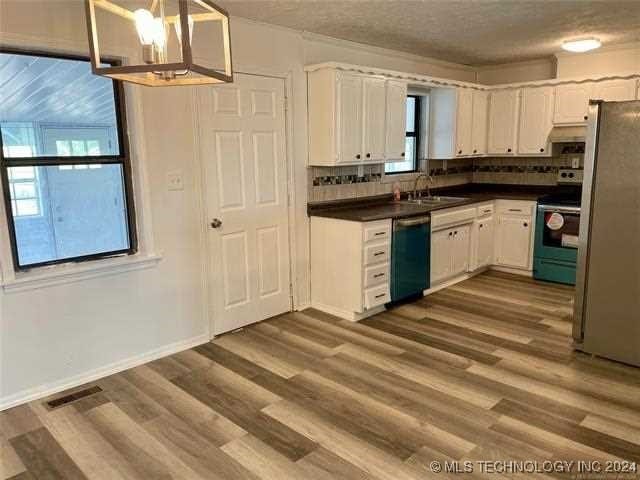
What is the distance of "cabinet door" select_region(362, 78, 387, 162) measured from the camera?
164 inches

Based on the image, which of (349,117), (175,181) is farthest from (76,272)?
(349,117)

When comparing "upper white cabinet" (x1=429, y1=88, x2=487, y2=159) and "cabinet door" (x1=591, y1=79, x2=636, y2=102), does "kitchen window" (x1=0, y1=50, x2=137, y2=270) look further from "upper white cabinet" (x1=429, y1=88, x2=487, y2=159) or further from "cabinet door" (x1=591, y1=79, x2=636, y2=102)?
"cabinet door" (x1=591, y1=79, x2=636, y2=102)

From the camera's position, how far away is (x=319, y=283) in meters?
4.34

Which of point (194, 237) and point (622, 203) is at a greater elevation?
point (622, 203)

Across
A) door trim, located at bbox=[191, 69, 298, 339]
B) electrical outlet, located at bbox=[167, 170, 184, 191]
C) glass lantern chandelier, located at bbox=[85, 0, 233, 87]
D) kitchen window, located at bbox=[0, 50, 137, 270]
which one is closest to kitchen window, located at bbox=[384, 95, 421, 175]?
door trim, located at bbox=[191, 69, 298, 339]

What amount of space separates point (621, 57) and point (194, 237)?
15.3 feet

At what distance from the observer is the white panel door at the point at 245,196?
3.56m

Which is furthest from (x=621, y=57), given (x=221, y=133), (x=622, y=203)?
(x=221, y=133)

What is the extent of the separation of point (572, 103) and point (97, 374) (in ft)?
16.9

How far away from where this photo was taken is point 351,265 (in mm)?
4008

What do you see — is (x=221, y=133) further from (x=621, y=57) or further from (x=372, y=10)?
(x=621, y=57)

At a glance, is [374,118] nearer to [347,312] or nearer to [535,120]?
[347,312]

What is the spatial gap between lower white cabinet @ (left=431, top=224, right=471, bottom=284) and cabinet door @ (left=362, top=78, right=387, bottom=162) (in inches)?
39.3

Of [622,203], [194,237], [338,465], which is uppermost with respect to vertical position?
[622,203]
